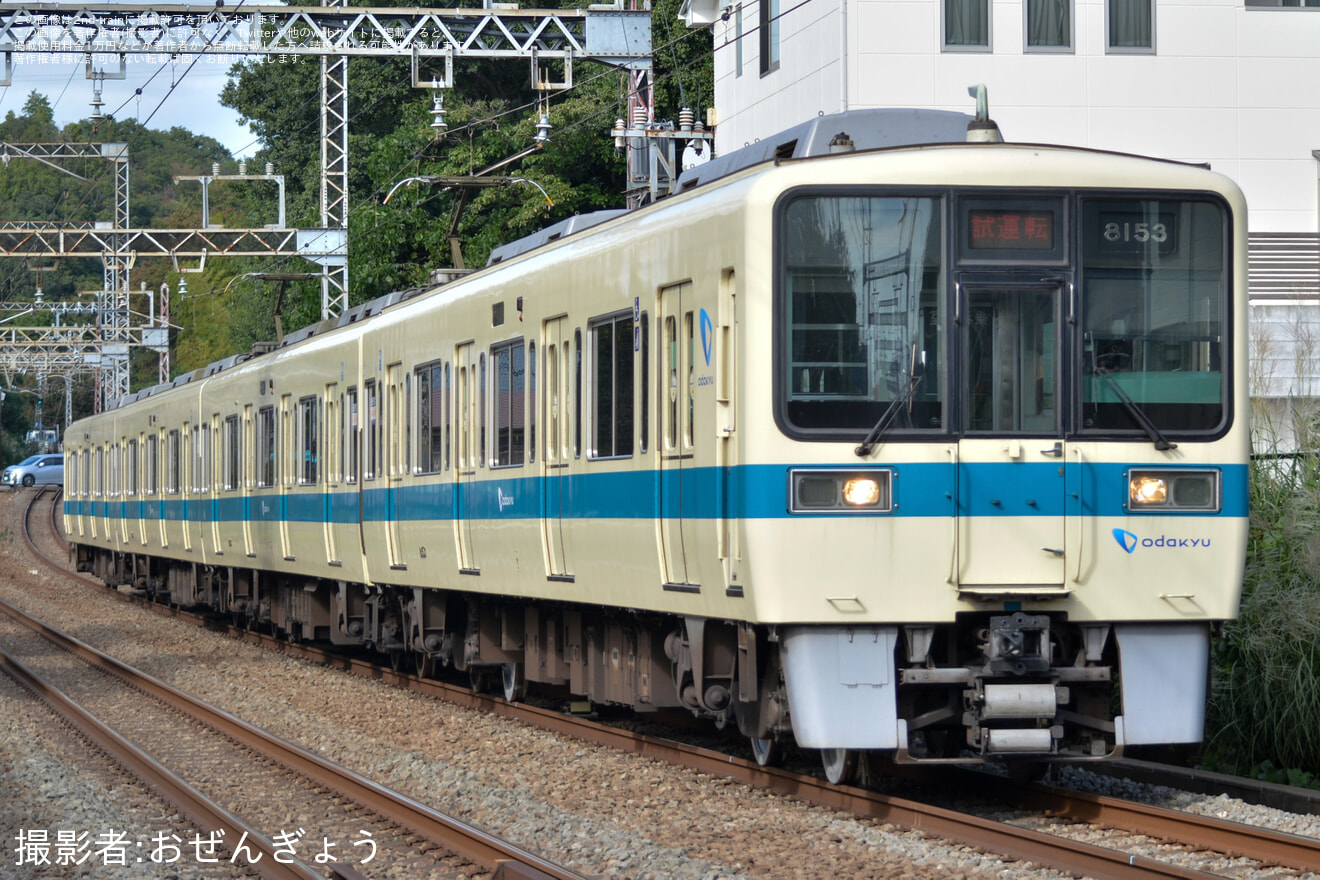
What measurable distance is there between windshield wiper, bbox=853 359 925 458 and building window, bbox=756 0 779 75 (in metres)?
15.6

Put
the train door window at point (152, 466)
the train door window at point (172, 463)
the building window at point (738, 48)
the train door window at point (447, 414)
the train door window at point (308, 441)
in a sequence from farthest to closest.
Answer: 1. the train door window at point (152, 466)
2. the train door window at point (172, 463)
3. the building window at point (738, 48)
4. the train door window at point (308, 441)
5. the train door window at point (447, 414)

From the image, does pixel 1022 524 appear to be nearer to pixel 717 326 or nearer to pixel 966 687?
pixel 966 687

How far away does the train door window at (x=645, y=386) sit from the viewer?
365 inches

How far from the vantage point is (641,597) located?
9.43 m

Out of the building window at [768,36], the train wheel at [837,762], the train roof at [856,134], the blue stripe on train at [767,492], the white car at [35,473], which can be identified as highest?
the building window at [768,36]

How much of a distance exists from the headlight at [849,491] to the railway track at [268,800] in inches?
75.5

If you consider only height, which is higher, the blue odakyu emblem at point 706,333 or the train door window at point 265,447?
the blue odakyu emblem at point 706,333

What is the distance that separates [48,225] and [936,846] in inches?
1480

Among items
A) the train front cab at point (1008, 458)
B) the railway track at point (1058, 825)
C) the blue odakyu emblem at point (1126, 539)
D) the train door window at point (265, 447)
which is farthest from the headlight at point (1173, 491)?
the train door window at point (265, 447)

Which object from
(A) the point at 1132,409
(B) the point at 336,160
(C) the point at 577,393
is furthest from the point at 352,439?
(B) the point at 336,160

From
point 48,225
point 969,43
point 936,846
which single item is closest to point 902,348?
point 936,846

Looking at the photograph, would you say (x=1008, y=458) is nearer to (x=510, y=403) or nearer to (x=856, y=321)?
(x=856, y=321)

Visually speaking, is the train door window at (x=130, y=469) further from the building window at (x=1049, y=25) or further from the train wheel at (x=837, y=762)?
the train wheel at (x=837, y=762)

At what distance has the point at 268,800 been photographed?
9.77 m
